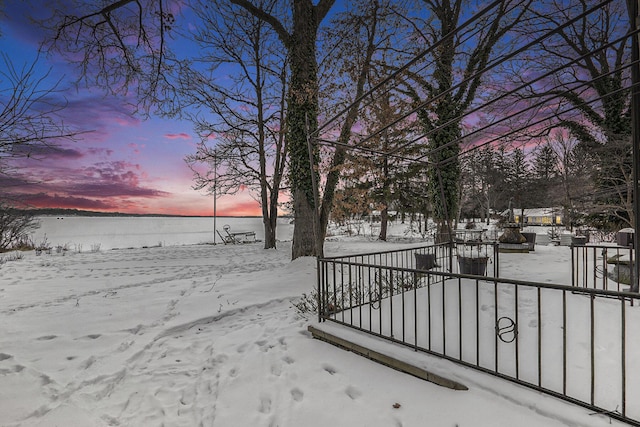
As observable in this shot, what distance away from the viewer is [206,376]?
3.04m

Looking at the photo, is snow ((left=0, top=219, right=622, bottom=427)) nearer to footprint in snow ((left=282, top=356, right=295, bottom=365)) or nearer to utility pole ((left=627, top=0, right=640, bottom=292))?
footprint in snow ((left=282, top=356, right=295, bottom=365))

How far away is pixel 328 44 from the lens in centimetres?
893

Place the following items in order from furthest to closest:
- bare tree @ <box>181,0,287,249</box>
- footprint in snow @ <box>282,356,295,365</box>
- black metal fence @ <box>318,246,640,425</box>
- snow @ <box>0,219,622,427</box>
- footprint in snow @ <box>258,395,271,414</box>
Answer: bare tree @ <box>181,0,287,249</box>
footprint in snow @ <box>282,356,295,365</box>
footprint in snow @ <box>258,395,271,414</box>
snow @ <box>0,219,622,427</box>
black metal fence @ <box>318,246,640,425</box>

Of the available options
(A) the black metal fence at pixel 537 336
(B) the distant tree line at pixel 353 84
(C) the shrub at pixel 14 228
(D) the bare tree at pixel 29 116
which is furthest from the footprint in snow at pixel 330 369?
(C) the shrub at pixel 14 228

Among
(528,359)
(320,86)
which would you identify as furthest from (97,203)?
(528,359)

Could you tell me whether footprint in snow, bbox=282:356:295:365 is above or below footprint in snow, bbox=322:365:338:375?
below

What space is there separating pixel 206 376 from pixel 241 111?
14.4 metres

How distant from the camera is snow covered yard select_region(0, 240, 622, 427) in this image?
2.22m

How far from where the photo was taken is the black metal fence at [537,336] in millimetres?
2093

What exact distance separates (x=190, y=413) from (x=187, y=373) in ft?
2.45

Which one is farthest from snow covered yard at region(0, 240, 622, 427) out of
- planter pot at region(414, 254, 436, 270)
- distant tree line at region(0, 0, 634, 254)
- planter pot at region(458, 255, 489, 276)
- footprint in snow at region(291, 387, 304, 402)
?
planter pot at region(458, 255, 489, 276)

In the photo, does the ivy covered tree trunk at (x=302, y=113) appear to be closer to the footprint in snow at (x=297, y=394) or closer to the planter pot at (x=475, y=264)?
the planter pot at (x=475, y=264)

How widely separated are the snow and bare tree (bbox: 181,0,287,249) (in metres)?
10.5

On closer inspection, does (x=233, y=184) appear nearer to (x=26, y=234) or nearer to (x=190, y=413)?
(x=26, y=234)
